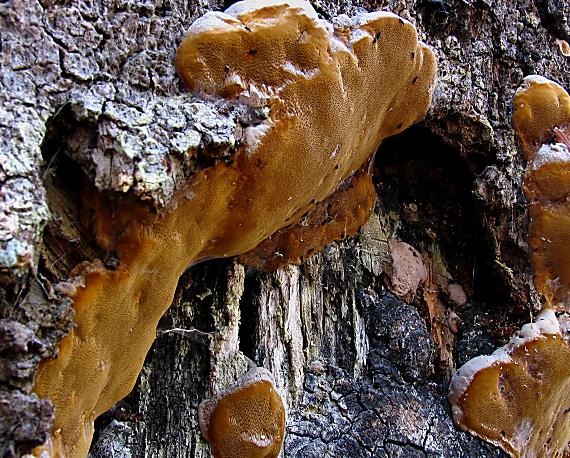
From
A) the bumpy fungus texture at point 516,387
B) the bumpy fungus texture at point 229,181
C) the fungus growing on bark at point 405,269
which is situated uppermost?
the bumpy fungus texture at point 229,181

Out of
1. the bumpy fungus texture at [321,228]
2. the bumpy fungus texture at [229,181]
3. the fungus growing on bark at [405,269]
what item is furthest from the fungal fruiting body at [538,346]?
the bumpy fungus texture at [229,181]

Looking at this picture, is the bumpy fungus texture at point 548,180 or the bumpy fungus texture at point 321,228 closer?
the bumpy fungus texture at point 321,228

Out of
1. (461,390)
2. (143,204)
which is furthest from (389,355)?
(143,204)

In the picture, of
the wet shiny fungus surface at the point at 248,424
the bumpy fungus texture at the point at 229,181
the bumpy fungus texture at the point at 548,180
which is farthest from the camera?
the bumpy fungus texture at the point at 548,180

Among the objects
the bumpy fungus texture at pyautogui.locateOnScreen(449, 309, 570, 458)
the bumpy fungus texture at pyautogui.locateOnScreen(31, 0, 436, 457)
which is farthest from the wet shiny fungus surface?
the bumpy fungus texture at pyautogui.locateOnScreen(449, 309, 570, 458)

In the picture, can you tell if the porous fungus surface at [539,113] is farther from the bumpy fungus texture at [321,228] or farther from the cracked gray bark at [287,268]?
the bumpy fungus texture at [321,228]
